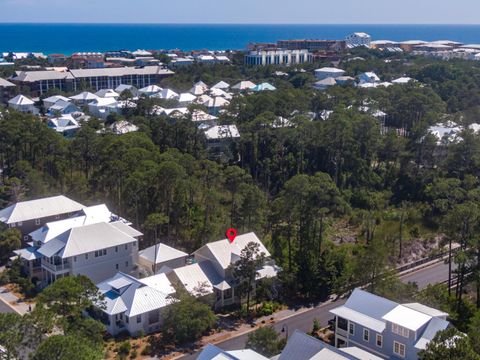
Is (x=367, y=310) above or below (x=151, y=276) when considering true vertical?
above

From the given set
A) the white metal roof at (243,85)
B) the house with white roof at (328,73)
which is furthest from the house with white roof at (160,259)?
the house with white roof at (328,73)

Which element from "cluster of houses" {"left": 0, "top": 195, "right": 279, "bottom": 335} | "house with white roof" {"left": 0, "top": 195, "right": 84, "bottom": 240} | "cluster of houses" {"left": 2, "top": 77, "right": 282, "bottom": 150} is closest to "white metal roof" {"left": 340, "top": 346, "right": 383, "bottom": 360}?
"cluster of houses" {"left": 0, "top": 195, "right": 279, "bottom": 335}

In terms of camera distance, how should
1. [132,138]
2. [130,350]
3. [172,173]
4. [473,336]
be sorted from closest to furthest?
1. [473,336]
2. [130,350]
3. [172,173]
4. [132,138]

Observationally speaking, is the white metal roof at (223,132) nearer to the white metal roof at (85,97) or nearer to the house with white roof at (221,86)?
the white metal roof at (85,97)

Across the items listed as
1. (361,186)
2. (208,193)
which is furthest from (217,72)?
(208,193)

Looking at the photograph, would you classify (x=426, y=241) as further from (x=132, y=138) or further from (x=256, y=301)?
(x=132, y=138)

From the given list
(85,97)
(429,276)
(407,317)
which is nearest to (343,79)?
(85,97)

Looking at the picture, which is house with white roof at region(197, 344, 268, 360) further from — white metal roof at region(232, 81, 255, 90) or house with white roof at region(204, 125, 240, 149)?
white metal roof at region(232, 81, 255, 90)

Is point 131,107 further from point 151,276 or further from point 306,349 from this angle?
point 306,349
